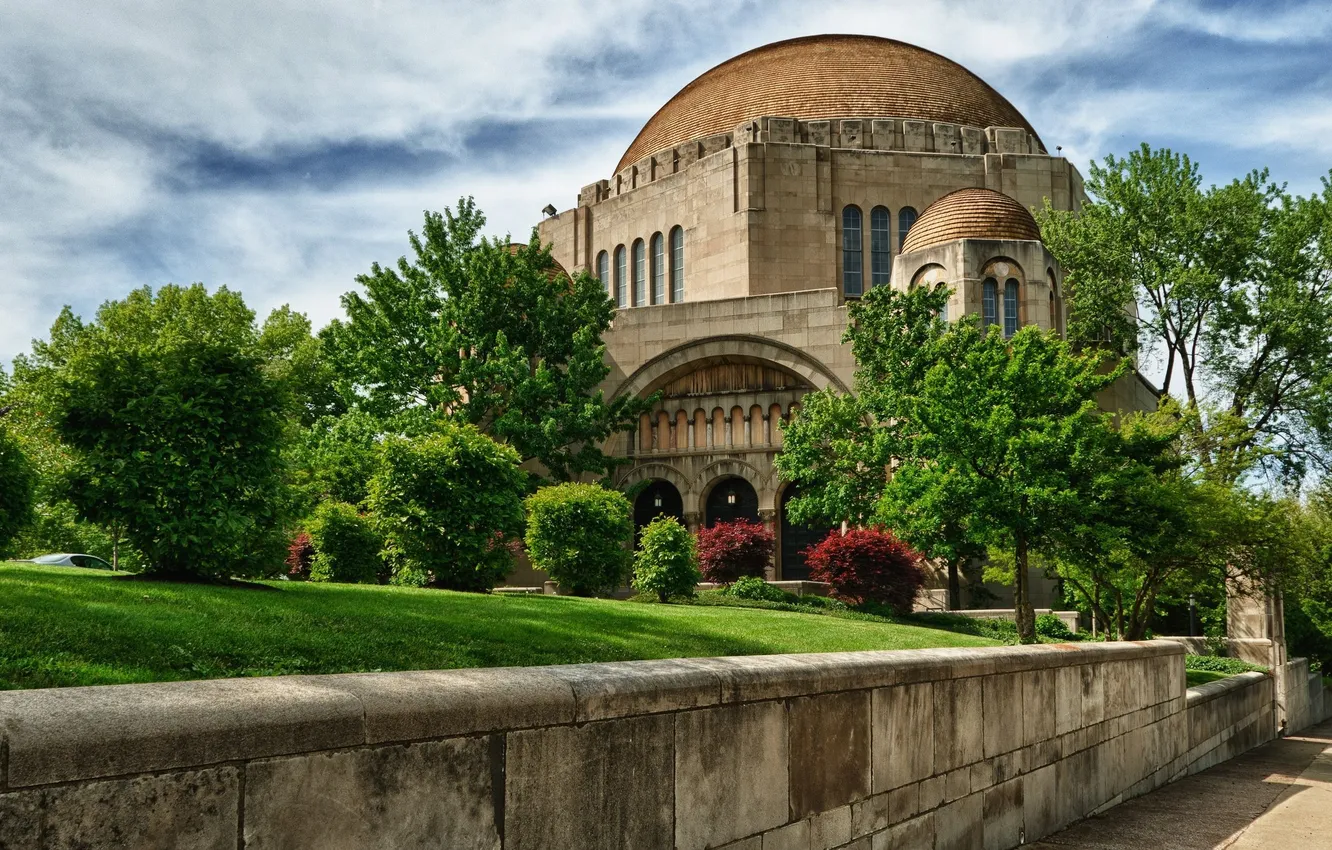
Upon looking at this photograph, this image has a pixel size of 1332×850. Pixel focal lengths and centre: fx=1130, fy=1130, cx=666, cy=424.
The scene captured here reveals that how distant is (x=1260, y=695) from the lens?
2167cm

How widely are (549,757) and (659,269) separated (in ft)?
124

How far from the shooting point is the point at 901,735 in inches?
258

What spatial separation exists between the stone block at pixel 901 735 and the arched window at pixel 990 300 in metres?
26.7

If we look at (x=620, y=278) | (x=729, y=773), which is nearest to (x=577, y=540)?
(x=729, y=773)

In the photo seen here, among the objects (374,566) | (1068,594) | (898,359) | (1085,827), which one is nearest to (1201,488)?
(1068,594)

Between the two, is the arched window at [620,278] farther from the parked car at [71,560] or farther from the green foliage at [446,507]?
the green foliage at [446,507]

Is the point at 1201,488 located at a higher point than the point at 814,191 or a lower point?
lower

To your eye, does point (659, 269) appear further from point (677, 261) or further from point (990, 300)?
point (990, 300)

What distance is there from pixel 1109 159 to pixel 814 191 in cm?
944

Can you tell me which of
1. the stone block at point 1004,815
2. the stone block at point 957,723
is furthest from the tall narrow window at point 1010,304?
the stone block at point 957,723

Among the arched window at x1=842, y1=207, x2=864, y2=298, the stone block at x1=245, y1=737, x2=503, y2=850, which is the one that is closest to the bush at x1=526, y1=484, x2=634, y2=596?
the stone block at x1=245, y1=737, x2=503, y2=850

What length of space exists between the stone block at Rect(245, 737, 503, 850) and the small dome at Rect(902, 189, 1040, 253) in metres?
30.6

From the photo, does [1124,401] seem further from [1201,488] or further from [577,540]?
[577,540]

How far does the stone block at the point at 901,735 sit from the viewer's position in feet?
20.6
